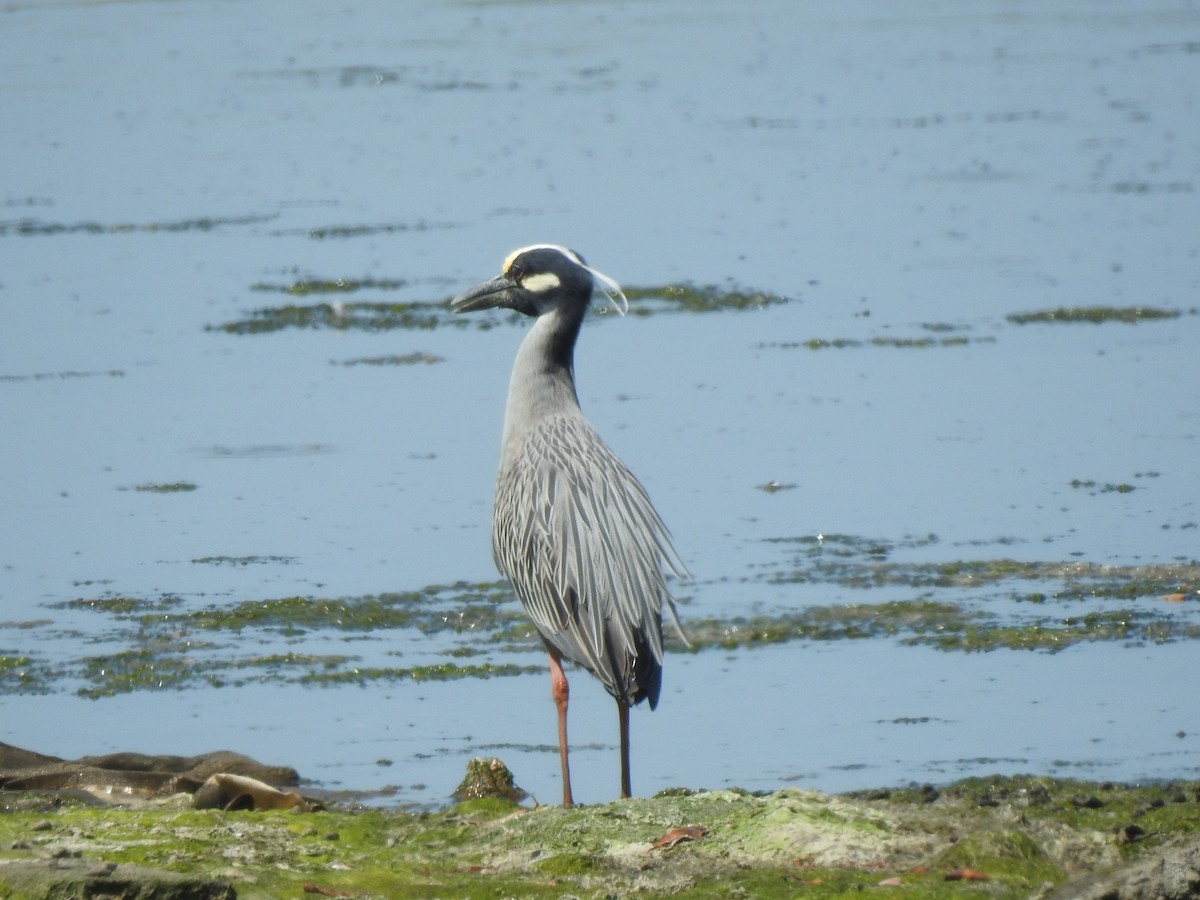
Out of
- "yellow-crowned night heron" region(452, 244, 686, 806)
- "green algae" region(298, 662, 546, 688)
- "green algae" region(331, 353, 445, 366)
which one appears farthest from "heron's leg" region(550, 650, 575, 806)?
"green algae" region(331, 353, 445, 366)

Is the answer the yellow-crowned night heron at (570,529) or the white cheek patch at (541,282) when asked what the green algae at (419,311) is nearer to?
the white cheek patch at (541,282)

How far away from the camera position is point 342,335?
14.5m

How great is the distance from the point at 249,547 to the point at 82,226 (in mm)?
8792

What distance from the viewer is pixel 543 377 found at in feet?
27.9

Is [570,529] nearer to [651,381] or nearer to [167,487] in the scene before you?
[167,487]

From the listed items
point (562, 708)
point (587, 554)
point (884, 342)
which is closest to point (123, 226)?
point (884, 342)

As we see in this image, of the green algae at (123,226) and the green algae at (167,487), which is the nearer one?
the green algae at (167,487)

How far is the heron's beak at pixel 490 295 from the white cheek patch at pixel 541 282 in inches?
4.5

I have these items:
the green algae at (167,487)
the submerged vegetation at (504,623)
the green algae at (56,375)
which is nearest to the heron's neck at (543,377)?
the submerged vegetation at (504,623)

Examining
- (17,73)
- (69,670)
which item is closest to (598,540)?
(69,670)

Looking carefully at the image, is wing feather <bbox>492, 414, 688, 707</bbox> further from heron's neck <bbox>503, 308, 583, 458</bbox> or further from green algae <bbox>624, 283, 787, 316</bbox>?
green algae <bbox>624, 283, 787, 316</bbox>

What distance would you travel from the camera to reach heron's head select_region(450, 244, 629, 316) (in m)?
8.67

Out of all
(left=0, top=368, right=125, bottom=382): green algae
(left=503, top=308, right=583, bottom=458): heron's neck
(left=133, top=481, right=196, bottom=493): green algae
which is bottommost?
(left=133, top=481, right=196, bottom=493): green algae

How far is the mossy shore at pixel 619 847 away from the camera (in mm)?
5582
